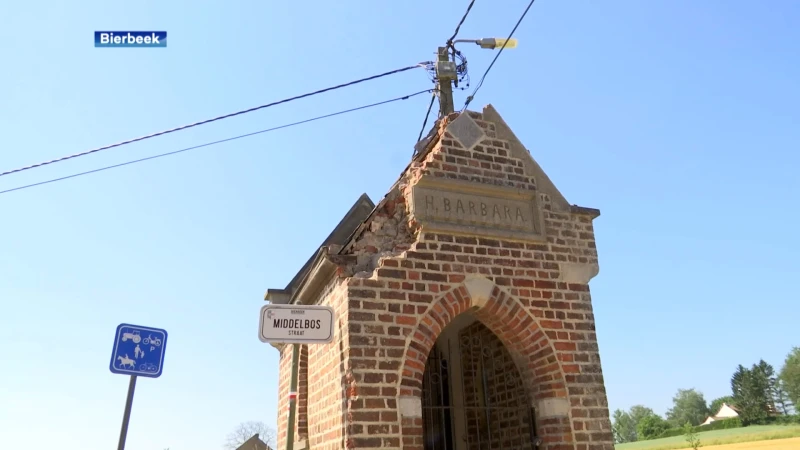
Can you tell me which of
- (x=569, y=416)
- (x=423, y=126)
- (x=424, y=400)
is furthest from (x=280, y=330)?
(x=423, y=126)

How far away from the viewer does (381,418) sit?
5.11 metres

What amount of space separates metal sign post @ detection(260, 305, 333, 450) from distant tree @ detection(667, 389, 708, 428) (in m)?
97.5

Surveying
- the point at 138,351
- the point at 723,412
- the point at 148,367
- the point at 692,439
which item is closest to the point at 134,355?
the point at 138,351

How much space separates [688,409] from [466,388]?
9827cm

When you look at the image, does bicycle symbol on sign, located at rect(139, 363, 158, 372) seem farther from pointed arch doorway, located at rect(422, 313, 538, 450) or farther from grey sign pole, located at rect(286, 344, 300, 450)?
pointed arch doorway, located at rect(422, 313, 538, 450)

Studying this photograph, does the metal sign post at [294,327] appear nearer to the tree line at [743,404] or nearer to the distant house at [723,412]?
the tree line at [743,404]

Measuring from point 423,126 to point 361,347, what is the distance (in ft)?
30.9

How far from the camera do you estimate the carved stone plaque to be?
239 inches

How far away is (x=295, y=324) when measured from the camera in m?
4.22

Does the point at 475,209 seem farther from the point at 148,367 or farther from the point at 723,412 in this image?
the point at 723,412

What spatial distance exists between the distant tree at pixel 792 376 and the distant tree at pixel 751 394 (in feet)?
13.2

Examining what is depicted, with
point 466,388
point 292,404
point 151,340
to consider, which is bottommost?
point 292,404

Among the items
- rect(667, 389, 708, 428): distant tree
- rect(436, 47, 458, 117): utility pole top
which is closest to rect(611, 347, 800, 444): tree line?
rect(667, 389, 708, 428): distant tree

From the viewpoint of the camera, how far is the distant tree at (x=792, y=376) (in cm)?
6290
